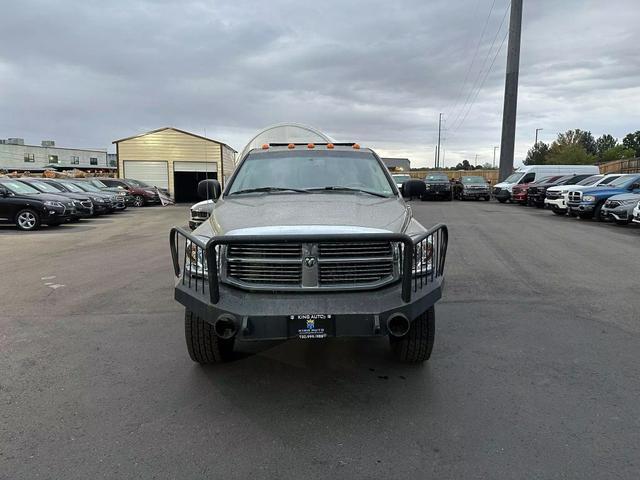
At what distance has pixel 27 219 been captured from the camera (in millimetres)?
15508

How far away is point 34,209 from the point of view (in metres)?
15.5

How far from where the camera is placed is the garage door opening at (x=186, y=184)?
1394 inches

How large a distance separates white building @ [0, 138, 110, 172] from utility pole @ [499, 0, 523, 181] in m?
77.1

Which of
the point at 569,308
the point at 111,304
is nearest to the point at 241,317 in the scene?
the point at 111,304

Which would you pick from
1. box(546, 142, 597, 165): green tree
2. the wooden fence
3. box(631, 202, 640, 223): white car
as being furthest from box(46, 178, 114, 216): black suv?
box(546, 142, 597, 165): green tree

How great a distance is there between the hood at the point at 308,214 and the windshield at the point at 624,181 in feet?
54.8

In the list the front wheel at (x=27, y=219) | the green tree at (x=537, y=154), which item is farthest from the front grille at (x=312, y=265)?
the green tree at (x=537, y=154)

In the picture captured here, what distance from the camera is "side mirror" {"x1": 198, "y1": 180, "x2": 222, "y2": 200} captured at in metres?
5.51

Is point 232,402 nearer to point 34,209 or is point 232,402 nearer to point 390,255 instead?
point 390,255

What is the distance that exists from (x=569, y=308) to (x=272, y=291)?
169 inches

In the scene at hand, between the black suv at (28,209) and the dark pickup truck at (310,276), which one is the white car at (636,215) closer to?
the dark pickup truck at (310,276)

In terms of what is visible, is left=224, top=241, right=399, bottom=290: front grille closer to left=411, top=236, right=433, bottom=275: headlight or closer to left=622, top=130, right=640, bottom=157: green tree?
left=411, top=236, right=433, bottom=275: headlight

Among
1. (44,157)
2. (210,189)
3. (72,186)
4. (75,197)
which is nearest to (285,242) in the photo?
(210,189)

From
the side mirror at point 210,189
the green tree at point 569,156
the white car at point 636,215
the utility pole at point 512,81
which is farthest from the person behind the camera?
the green tree at point 569,156
